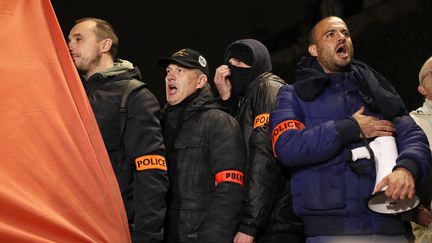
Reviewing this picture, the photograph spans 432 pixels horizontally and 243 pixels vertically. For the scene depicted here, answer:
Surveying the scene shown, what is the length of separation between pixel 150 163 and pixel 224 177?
0.54 m

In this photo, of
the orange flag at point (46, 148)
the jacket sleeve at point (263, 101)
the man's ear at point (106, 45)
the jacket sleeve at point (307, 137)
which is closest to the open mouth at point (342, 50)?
the jacket sleeve at point (307, 137)

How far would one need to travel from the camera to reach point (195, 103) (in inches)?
173

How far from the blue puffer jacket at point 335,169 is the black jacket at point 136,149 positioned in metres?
0.77

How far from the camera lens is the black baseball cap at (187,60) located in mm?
4625

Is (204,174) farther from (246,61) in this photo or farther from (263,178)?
(246,61)

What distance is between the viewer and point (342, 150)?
3594 mm

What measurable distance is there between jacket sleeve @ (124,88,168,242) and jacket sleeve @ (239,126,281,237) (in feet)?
1.94

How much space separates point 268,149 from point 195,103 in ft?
2.15

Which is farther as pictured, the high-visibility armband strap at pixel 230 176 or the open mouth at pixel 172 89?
the open mouth at pixel 172 89

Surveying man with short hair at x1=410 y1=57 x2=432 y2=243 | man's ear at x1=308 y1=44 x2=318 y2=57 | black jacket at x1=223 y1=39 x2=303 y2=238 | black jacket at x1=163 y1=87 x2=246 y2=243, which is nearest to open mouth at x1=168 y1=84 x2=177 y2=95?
black jacket at x1=163 y1=87 x2=246 y2=243

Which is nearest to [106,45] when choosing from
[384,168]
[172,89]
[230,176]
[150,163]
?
[172,89]

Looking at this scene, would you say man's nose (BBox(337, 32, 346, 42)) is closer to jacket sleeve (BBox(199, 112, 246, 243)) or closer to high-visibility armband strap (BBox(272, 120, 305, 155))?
high-visibility armband strap (BBox(272, 120, 305, 155))

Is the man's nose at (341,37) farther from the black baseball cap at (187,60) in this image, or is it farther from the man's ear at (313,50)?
the black baseball cap at (187,60)

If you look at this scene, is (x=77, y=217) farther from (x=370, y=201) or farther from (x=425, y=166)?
(x=425, y=166)
